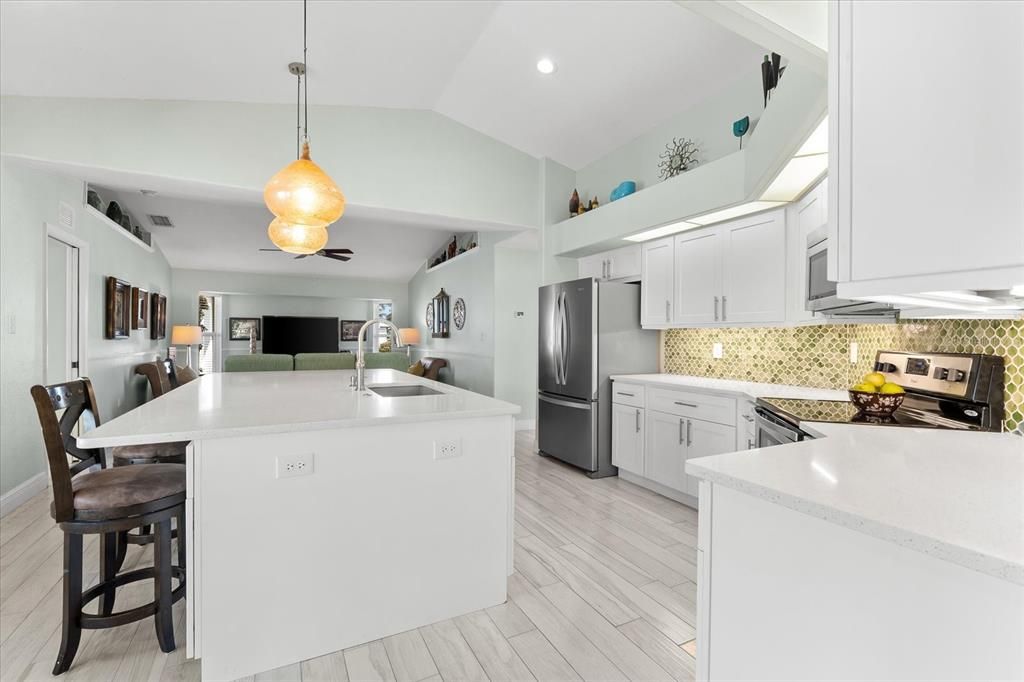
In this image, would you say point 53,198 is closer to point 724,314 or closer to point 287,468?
point 287,468

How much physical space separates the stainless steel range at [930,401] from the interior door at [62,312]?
5053 millimetres

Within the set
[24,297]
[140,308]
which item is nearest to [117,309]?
[140,308]

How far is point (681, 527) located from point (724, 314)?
1.47m

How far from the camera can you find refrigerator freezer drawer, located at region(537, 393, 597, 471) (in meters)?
4.21

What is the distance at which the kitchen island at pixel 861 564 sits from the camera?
76 cm

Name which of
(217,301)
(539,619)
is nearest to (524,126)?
(539,619)

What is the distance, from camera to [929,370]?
80.3 inches

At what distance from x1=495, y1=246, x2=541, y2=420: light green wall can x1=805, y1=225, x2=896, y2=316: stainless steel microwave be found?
4.02 m

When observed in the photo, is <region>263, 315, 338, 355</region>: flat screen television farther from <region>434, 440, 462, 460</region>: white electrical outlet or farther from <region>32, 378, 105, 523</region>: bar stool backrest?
<region>434, 440, 462, 460</region>: white electrical outlet

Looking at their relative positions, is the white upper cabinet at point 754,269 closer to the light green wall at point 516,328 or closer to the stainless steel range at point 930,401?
the stainless steel range at point 930,401

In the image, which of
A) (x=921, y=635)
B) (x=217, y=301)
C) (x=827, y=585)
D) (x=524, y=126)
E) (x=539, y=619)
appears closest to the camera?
(x=921, y=635)

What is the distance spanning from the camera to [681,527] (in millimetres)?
3096

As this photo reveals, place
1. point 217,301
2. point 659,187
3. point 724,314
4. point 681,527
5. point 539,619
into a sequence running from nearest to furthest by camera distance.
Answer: point 539,619
point 681,527
point 724,314
point 659,187
point 217,301

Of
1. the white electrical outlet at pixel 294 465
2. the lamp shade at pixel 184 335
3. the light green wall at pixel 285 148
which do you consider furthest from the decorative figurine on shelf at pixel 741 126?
the lamp shade at pixel 184 335
